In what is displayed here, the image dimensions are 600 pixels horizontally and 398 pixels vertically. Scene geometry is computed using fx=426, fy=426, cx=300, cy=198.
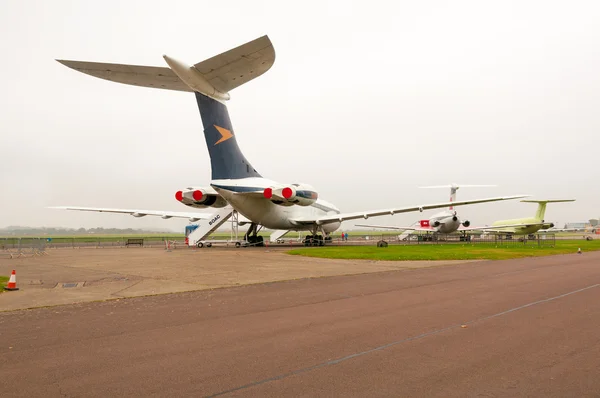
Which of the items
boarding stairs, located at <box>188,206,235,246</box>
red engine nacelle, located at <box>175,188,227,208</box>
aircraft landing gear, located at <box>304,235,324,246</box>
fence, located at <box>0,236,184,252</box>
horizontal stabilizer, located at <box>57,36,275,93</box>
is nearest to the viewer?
horizontal stabilizer, located at <box>57,36,275,93</box>

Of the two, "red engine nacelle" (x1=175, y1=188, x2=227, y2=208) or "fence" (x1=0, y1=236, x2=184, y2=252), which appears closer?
A: "red engine nacelle" (x1=175, y1=188, x2=227, y2=208)

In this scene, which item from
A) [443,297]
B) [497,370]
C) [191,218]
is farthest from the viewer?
[191,218]

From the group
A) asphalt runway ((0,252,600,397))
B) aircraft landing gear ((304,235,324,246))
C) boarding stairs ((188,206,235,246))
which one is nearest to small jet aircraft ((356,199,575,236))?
aircraft landing gear ((304,235,324,246))

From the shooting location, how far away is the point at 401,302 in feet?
27.8

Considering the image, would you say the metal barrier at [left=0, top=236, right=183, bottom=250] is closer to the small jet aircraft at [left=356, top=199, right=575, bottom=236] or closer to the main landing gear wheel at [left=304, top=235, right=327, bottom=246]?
the main landing gear wheel at [left=304, top=235, right=327, bottom=246]

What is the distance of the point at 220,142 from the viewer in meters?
26.4

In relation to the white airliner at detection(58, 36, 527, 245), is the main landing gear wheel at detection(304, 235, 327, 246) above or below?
below

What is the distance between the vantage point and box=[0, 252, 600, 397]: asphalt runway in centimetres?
387

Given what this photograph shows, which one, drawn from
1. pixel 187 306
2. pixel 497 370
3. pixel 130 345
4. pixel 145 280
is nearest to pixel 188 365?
pixel 130 345

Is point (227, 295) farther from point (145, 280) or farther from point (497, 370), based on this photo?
point (497, 370)

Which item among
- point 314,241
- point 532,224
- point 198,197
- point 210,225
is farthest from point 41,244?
point 532,224

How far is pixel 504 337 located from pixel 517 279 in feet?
24.9

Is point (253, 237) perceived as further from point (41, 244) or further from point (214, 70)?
point (214, 70)

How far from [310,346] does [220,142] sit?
22.4 meters
